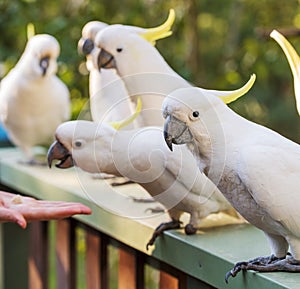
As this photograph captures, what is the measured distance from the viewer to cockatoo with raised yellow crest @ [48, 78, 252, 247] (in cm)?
104

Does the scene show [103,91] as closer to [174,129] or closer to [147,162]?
[147,162]

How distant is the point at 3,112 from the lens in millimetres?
1765

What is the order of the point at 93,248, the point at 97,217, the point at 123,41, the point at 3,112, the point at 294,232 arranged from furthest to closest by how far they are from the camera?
the point at 3,112 < the point at 93,248 < the point at 97,217 < the point at 123,41 < the point at 294,232

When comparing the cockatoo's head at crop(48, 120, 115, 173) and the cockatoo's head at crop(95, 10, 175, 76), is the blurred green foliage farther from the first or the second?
the cockatoo's head at crop(48, 120, 115, 173)

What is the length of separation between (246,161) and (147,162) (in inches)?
9.1

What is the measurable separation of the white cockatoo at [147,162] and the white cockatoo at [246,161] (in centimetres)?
14

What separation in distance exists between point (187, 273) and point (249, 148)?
28 cm

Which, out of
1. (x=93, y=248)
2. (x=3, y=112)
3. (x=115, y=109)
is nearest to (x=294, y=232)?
(x=115, y=109)

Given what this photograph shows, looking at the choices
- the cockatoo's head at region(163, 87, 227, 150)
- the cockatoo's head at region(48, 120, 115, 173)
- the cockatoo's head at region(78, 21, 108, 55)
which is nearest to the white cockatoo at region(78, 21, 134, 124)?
the cockatoo's head at region(78, 21, 108, 55)

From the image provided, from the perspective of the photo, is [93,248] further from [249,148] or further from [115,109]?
[249,148]

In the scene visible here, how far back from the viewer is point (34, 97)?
1.74m

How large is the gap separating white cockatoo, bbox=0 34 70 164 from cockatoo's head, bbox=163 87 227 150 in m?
0.82

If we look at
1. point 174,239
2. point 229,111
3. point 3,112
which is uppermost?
point 229,111

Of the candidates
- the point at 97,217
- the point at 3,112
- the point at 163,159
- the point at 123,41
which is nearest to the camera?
the point at 163,159
